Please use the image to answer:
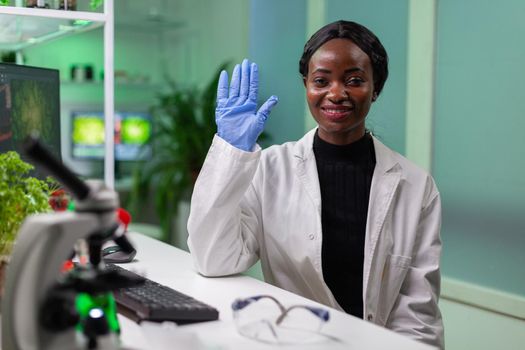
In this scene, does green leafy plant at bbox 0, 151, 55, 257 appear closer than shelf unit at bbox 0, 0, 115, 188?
Yes

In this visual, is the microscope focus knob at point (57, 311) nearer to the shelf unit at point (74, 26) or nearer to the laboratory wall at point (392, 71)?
Answer: the shelf unit at point (74, 26)

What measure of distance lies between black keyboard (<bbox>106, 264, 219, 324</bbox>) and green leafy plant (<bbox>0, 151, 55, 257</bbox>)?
21 centimetres

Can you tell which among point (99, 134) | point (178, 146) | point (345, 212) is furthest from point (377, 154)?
point (99, 134)

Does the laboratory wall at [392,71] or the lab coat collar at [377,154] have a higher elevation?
the laboratory wall at [392,71]

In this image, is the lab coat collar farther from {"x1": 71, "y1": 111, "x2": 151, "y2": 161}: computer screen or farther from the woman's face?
{"x1": 71, "y1": 111, "x2": 151, "y2": 161}: computer screen

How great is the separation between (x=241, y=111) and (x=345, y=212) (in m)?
0.39

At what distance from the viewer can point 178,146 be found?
4.59m

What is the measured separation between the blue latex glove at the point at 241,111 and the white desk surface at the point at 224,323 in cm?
31

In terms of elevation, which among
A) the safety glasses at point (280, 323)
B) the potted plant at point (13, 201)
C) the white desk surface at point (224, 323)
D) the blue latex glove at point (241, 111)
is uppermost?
the blue latex glove at point (241, 111)

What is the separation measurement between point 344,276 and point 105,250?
601 mm

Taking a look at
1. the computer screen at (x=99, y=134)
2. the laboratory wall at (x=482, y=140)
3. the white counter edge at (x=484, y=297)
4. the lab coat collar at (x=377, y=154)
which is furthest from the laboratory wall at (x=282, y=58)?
the lab coat collar at (x=377, y=154)

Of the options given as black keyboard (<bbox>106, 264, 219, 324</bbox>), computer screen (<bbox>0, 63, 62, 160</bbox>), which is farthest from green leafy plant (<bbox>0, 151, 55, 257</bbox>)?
computer screen (<bbox>0, 63, 62, 160</bbox>)

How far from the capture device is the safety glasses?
1119 millimetres

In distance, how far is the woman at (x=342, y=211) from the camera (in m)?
1.66
